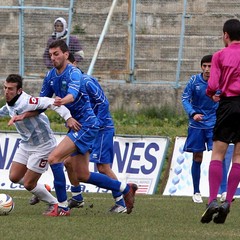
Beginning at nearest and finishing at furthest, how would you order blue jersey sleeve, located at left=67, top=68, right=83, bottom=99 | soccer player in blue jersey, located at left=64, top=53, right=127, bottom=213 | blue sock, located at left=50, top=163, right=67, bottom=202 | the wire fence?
blue jersey sleeve, located at left=67, top=68, right=83, bottom=99, blue sock, located at left=50, top=163, right=67, bottom=202, soccer player in blue jersey, located at left=64, top=53, right=127, bottom=213, the wire fence

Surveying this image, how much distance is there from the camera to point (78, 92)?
10180 millimetres

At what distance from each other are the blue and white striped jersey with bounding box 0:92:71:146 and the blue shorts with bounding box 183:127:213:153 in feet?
9.94

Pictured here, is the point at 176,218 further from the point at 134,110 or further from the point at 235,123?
the point at 134,110

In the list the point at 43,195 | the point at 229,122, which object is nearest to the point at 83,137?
the point at 43,195

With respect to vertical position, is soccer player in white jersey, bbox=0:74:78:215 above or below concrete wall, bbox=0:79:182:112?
above

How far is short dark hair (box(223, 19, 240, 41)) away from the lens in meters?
9.44

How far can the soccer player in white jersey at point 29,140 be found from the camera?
1038 centimetres

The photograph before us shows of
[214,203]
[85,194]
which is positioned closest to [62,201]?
[214,203]

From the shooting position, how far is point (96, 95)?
1122 cm

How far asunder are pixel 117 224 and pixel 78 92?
1656mm

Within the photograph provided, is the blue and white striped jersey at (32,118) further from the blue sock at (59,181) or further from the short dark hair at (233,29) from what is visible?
the short dark hair at (233,29)

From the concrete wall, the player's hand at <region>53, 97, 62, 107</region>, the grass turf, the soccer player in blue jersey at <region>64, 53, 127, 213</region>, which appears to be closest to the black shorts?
the grass turf

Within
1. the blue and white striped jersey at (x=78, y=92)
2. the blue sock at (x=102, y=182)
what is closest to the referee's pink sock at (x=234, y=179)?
the blue sock at (x=102, y=182)

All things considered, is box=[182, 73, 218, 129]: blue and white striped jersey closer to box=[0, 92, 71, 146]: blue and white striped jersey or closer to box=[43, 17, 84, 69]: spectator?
box=[0, 92, 71, 146]: blue and white striped jersey
